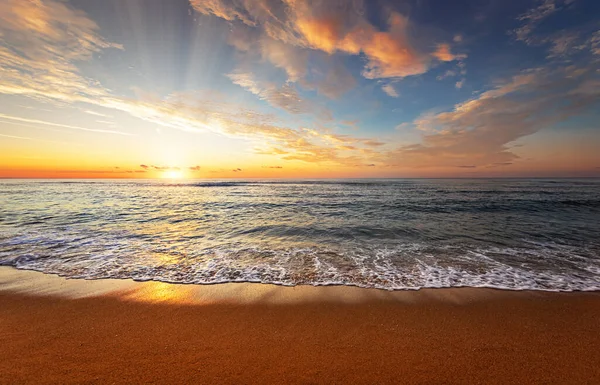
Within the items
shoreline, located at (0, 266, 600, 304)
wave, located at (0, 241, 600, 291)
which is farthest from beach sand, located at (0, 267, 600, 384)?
wave, located at (0, 241, 600, 291)

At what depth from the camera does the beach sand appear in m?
3.21

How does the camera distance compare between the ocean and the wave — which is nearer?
the wave

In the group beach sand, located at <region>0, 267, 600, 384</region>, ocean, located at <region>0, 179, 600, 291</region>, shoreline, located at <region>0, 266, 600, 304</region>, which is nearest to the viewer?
beach sand, located at <region>0, 267, 600, 384</region>

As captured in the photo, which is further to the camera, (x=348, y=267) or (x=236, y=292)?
(x=348, y=267)

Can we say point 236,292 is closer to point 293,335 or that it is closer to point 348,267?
point 293,335

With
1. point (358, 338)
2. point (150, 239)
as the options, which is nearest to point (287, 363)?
point (358, 338)

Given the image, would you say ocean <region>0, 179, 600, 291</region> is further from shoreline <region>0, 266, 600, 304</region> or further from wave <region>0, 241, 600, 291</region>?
shoreline <region>0, 266, 600, 304</region>

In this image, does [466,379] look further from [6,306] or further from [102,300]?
[6,306]

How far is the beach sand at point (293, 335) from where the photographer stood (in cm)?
321

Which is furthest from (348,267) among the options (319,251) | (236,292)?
(236,292)

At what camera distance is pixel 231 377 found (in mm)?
3145

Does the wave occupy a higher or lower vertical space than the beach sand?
lower

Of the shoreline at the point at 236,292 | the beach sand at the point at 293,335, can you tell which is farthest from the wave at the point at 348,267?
the beach sand at the point at 293,335

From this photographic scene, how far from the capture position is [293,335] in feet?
13.3
